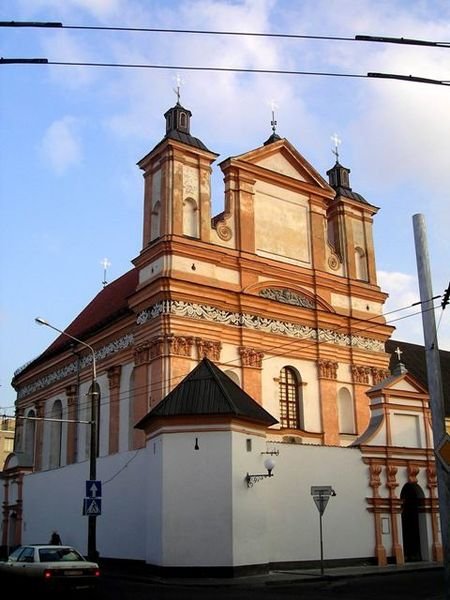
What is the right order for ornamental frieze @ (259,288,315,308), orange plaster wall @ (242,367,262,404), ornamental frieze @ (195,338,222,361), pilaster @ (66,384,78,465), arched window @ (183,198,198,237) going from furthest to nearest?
pilaster @ (66,384,78,465)
ornamental frieze @ (259,288,315,308)
arched window @ (183,198,198,237)
orange plaster wall @ (242,367,262,404)
ornamental frieze @ (195,338,222,361)

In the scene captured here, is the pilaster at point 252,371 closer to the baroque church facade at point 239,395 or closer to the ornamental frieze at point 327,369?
the baroque church facade at point 239,395

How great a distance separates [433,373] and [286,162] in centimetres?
2238

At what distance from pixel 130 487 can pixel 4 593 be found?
8120mm

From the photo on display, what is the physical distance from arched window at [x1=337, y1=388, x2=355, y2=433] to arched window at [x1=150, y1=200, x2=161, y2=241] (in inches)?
433

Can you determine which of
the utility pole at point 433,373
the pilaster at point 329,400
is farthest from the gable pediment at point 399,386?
the utility pole at point 433,373

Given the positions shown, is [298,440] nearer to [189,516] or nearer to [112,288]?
[189,516]

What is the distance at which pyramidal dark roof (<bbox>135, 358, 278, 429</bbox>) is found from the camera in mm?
21797

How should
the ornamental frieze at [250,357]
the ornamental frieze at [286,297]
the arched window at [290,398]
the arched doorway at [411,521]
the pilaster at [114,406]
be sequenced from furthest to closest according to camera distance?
1. the ornamental frieze at [286,297]
2. the pilaster at [114,406]
3. the arched window at [290,398]
4. the ornamental frieze at [250,357]
5. the arched doorway at [411,521]

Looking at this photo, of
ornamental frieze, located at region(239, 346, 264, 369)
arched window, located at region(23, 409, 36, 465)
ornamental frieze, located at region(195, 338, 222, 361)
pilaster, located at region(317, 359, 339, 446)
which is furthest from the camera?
arched window, located at region(23, 409, 36, 465)

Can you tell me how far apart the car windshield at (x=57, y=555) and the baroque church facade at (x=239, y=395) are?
4308mm

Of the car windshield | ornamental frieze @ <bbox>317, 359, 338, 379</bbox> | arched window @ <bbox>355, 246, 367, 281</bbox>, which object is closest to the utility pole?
the car windshield

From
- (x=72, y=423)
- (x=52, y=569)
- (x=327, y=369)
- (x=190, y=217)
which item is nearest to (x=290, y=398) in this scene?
(x=327, y=369)

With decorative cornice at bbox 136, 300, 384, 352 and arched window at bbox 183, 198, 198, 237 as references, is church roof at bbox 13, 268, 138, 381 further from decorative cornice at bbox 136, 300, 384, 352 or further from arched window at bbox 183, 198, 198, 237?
arched window at bbox 183, 198, 198, 237

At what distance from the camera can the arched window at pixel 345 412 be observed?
108ft
